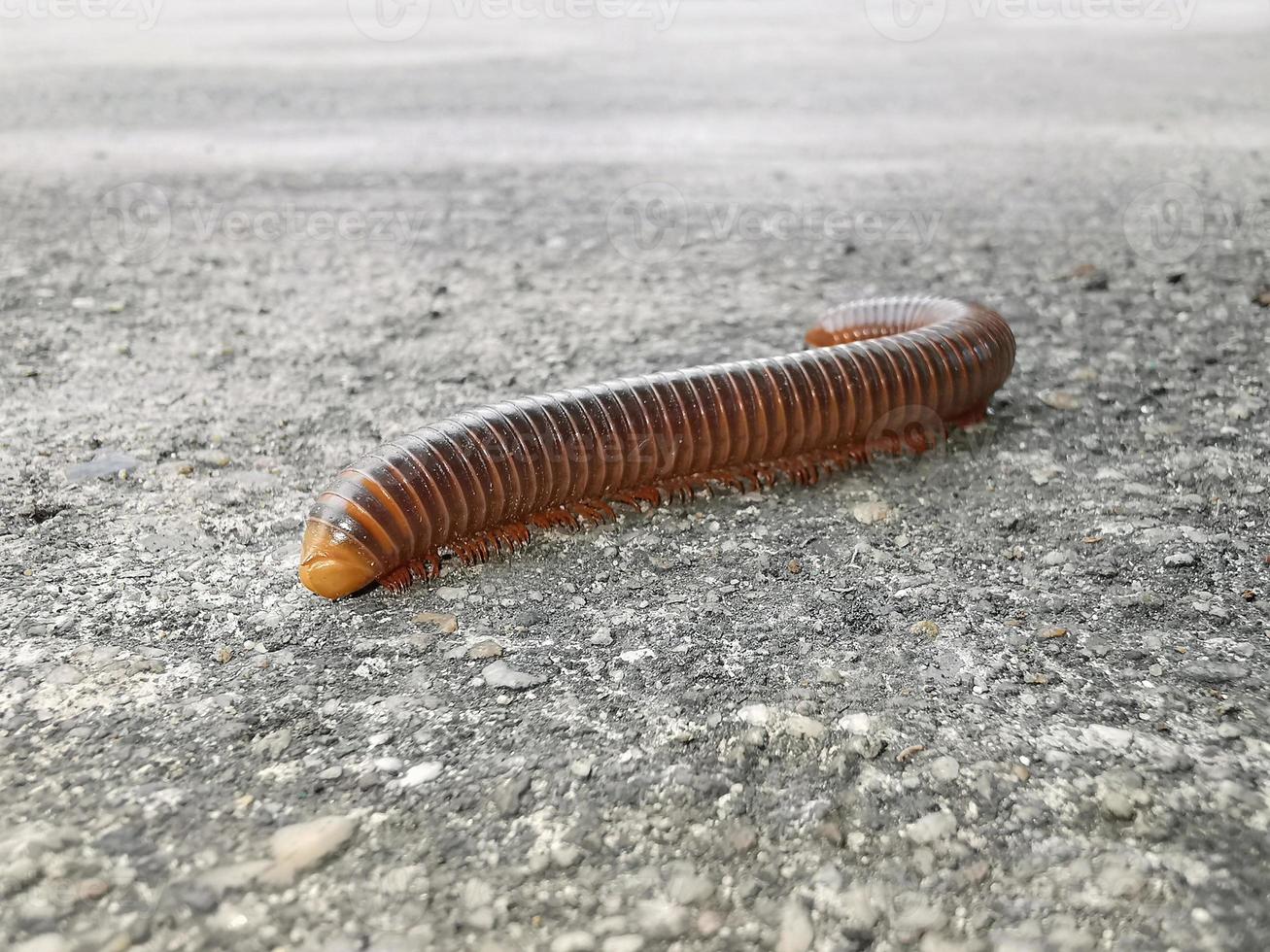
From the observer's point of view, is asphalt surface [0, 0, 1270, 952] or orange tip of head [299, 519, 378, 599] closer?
asphalt surface [0, 0, 1270, 952]

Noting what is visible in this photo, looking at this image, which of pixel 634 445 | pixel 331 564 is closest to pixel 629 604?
pixel 634 445

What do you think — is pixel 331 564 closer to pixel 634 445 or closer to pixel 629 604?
pixel 629 604

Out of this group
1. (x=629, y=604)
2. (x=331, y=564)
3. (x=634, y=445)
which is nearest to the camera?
(x=331, y=564)

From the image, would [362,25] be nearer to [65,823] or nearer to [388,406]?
[388,406]

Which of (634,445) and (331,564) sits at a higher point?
(634,445)

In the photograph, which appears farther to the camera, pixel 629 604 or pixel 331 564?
pixel 629 604
